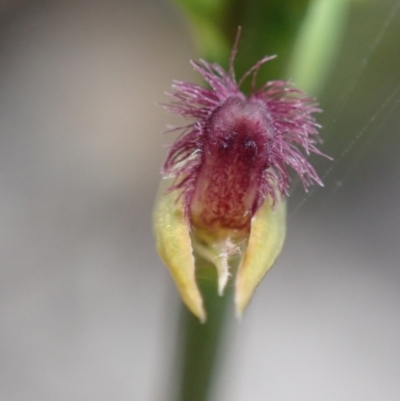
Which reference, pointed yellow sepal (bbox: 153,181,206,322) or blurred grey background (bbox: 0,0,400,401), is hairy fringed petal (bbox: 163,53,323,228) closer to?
pointed yellow sepal (bbox: 153,181,206,322)

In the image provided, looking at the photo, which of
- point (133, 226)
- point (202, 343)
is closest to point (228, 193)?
point (202, 343)

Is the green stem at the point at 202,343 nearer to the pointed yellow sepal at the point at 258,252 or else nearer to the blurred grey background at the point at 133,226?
the pointed yellow sepal at the point at 258,252

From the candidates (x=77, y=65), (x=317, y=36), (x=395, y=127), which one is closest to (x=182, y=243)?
(x=317, y=36)

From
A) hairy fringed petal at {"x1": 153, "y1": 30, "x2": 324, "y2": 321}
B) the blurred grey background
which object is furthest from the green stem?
the blurred grey background

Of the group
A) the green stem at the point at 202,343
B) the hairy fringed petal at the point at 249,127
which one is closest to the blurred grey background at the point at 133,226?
the green stem at the point at 202,343

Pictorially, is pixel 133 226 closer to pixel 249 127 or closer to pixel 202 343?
pixel 202 343
